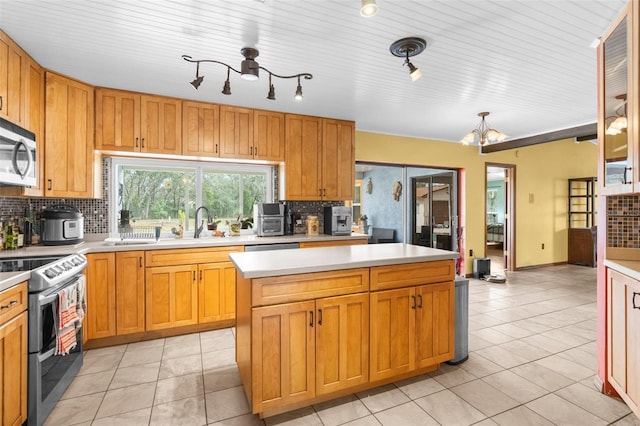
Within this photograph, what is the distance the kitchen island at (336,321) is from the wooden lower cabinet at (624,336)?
38.8 inches

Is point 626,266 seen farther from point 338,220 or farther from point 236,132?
point 236,132

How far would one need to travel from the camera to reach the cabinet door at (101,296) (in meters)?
2.87

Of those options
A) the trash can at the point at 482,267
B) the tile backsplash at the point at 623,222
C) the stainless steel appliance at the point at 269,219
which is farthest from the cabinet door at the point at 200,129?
the trash can at the point at 482,267

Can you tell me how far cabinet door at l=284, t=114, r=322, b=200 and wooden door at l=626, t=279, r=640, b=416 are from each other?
123 inches

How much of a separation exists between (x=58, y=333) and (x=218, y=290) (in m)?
1.45

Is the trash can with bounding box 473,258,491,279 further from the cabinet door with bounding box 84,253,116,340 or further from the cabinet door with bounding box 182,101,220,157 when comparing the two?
the cabinet door with bounding box 84,253,116,340

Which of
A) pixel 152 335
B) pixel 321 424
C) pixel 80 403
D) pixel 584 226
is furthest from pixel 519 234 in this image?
pixel 80 403

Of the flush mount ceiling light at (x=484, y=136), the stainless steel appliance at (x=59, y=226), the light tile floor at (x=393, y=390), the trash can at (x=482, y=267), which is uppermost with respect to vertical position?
the flush mount ceiling light at (x=484, y=136)

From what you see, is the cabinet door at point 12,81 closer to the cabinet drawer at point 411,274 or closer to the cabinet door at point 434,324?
the cabinet drawer at point 411,274

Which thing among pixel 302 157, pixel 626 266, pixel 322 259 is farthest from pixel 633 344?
pixel 302 157

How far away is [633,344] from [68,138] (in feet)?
15.3

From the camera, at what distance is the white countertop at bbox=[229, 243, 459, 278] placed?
6.08ft

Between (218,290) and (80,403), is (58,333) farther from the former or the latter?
(218,290)

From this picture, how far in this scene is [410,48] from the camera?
2383 millimetres
